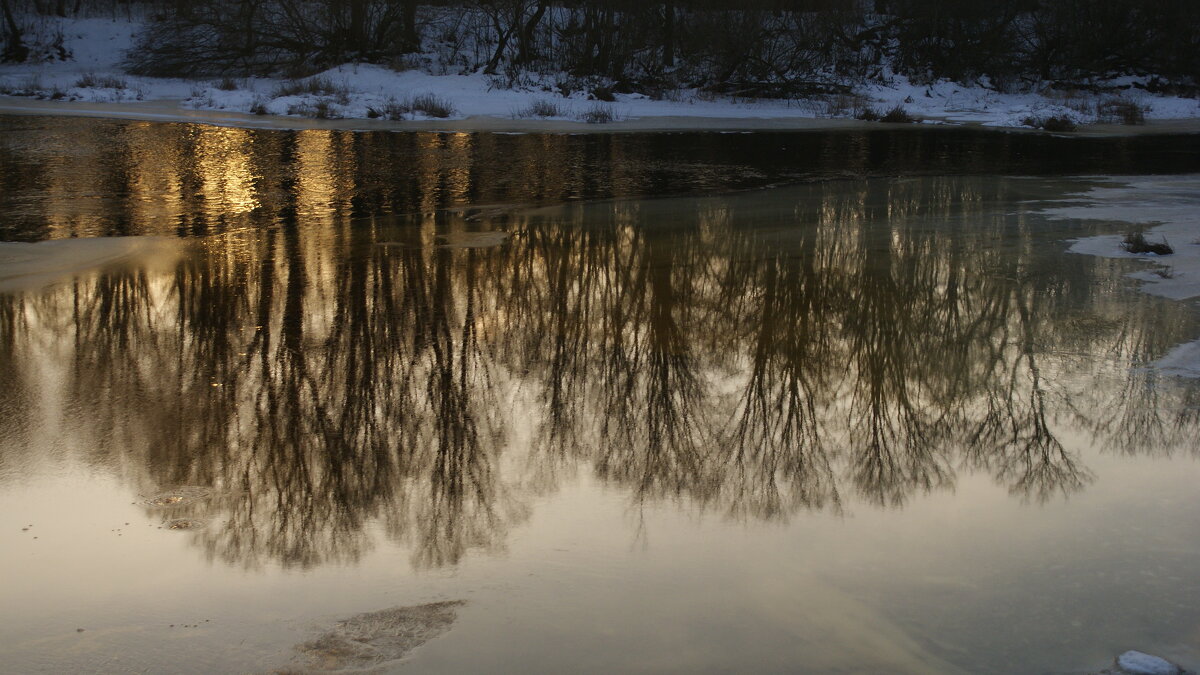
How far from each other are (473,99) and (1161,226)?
20.2 metres

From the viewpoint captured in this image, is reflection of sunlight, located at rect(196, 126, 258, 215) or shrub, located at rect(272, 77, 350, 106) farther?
shrub, located at rect(272, 77, 350, 106)

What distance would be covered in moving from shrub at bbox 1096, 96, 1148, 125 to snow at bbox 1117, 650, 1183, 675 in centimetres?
2802

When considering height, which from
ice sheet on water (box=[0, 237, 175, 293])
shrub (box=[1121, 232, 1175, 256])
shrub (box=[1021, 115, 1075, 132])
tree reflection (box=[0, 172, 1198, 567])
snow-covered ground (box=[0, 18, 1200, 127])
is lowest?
tree reflection (box=[0, 172, 1198, 567])

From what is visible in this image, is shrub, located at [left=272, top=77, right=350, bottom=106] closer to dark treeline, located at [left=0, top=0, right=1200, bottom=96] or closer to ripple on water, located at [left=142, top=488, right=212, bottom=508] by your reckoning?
dark treeline, located at [left=0, top=0, right=1200, bottom=96]

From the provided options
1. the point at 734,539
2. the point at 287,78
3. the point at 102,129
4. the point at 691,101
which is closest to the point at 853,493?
the point at 734,539

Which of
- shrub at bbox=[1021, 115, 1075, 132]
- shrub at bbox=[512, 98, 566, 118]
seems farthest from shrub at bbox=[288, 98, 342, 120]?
shrub at bbox=[1021, 115, 1075, 132]

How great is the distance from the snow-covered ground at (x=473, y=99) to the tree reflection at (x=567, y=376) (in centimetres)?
1652

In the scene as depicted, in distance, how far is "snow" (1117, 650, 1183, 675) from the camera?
406cm

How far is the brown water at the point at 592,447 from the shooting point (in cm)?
455

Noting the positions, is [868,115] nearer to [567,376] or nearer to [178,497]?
[567,376]

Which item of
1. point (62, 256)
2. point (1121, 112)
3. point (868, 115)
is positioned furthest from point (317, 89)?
point (1121, 112)

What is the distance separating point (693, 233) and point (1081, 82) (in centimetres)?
2893

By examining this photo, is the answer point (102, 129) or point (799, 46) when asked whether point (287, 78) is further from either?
point (799, 46)

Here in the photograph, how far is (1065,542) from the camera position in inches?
211
